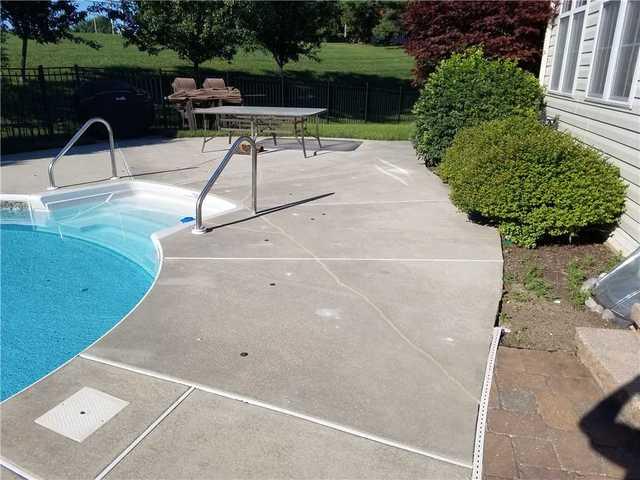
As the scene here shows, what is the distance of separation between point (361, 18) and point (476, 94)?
149 ft

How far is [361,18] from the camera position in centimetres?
4906

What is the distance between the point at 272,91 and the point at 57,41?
7454 mm

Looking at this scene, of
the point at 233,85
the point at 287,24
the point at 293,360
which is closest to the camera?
the point at 293,360

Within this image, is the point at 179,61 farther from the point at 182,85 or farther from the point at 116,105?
the point at 116,105

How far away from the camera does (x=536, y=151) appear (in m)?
5.16

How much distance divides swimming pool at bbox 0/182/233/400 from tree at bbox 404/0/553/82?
684 cm

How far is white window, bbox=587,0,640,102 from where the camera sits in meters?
5.23

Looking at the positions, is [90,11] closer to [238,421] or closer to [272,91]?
[272,91]

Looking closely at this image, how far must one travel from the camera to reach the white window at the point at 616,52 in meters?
5.23

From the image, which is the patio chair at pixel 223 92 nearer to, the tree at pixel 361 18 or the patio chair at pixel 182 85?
the patio chair at pixel 182 85

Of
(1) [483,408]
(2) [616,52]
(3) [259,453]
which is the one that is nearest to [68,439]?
(3) [259,453]

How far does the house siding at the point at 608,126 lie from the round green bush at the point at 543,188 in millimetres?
148

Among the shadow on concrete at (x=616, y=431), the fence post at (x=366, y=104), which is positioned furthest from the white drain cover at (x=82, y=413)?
the fence post at (x=366, y=104)

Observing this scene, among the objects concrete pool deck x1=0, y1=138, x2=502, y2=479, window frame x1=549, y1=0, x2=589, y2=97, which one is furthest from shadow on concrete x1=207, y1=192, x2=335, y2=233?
window frame x1=549, y1=0, x2=589, y2=97
